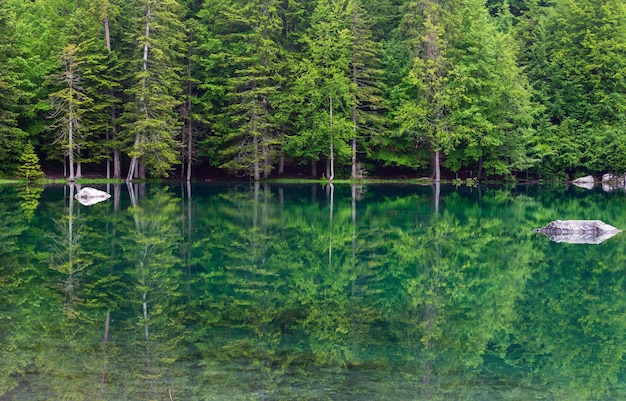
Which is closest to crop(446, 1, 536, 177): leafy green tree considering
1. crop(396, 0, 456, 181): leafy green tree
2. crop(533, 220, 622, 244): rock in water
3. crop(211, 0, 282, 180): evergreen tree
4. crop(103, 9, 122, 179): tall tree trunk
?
crop(396, 0, 456, 181): leafy green tree

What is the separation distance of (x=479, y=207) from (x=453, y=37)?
22612mm

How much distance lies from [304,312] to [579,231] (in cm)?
1133

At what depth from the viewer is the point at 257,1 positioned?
151 feet

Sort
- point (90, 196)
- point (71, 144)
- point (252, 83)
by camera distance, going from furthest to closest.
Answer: point (252, 83), point (71, 144), point (90, 196)

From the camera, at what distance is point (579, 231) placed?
18.7 m

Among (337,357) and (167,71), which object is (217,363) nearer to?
(337,357)

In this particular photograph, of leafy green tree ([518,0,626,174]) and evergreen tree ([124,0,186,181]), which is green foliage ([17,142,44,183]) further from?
leafy green tree ([518,0,626,174])

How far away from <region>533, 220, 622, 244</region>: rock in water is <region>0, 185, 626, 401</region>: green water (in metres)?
0.57

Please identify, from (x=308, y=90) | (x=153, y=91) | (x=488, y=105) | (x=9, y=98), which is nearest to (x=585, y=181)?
Result: (x=488, y=105)

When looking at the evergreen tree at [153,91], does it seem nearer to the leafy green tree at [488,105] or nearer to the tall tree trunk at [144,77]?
the tall tree trunk at [144,77]

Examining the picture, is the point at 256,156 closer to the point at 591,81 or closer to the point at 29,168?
the point at 29,168

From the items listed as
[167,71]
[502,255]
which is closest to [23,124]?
[167,71]

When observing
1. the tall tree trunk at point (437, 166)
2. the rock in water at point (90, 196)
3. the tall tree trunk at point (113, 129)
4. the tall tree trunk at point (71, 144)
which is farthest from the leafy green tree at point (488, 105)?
the rock in water at point (90, 196)

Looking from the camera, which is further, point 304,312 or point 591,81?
point 591,81
